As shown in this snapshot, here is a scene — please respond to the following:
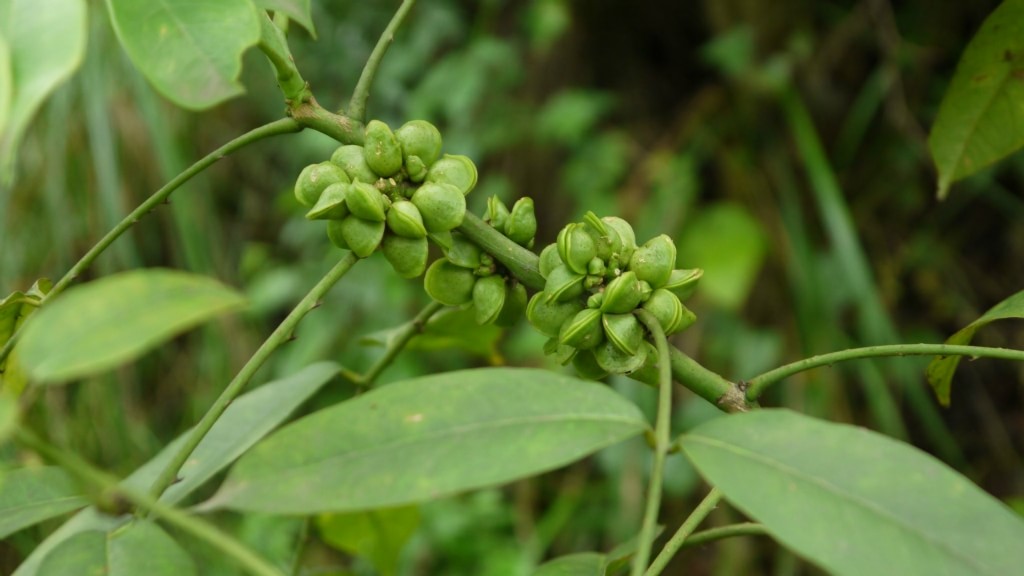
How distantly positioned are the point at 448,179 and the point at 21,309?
328 millimetres

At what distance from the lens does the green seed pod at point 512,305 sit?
65cm

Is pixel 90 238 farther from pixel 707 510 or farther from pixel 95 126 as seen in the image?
pixel 707 510

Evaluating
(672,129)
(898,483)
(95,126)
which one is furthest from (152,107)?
(898,483)

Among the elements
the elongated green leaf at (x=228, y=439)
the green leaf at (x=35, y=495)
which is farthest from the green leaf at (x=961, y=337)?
the green leaf at (x=35, y=495)

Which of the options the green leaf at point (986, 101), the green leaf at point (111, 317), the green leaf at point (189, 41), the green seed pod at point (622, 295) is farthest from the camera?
the green leaf at point (986, 101)

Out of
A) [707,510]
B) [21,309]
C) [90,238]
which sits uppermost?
[21,309]

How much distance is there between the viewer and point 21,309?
661mm

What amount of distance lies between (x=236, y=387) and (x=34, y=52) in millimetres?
208

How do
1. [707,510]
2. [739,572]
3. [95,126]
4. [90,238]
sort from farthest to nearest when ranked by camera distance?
[90,238] → [95,126] → [739,572] → [707,510]

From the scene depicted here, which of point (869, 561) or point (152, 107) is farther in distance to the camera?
point (152, 107)

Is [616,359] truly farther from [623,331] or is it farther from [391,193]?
[391,193]

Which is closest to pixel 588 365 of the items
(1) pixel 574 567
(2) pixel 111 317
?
(1) pixel 574 567

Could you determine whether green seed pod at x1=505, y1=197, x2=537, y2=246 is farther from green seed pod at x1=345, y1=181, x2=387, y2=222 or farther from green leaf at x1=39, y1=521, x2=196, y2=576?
green leaf at x1=39, y1=521, x2=196, y2=576

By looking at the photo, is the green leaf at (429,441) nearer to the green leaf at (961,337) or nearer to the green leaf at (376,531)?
the green leaf at (961,337)
